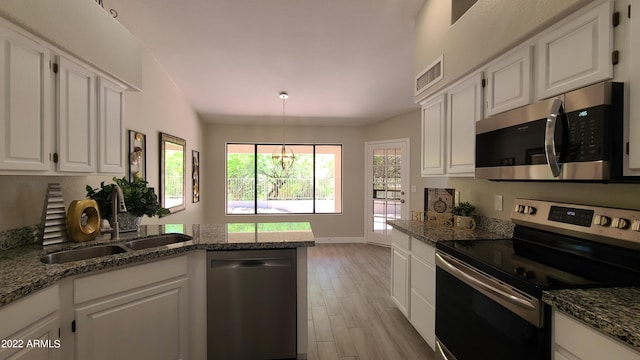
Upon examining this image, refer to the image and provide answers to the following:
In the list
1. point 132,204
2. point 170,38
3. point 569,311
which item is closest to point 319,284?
point 132,204

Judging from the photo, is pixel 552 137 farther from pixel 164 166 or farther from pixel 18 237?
pixel 164 166

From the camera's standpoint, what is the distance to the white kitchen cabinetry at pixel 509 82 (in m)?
1.66

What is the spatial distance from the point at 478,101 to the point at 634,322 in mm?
1575

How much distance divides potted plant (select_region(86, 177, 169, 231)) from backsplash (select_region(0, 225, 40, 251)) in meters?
0.36

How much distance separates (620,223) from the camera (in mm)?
1318

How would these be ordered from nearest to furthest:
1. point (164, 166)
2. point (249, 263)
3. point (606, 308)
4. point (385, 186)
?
1. point (606, 308)
2. point (249, 263)
3. point (164, 166)
4. point (385, 186)

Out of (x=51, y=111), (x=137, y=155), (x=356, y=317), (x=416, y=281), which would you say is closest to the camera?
(x=51, y=111)

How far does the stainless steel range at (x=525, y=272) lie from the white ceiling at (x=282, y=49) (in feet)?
6.95

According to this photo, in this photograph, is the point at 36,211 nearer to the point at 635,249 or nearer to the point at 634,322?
the point at 634,322

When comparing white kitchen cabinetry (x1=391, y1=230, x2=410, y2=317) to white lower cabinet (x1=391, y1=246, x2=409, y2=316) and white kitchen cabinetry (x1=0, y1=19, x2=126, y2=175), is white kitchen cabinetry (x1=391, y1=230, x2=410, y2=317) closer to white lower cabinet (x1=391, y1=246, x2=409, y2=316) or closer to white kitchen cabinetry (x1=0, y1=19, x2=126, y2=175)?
white lower cabinet (x1=391, y1=246, x2=409, y2=316)

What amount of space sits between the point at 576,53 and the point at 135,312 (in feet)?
8.82

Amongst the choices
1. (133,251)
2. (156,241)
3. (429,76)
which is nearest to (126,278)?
(133,251)

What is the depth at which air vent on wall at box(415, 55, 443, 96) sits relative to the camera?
2535 millimetres

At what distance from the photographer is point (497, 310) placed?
136 cm
